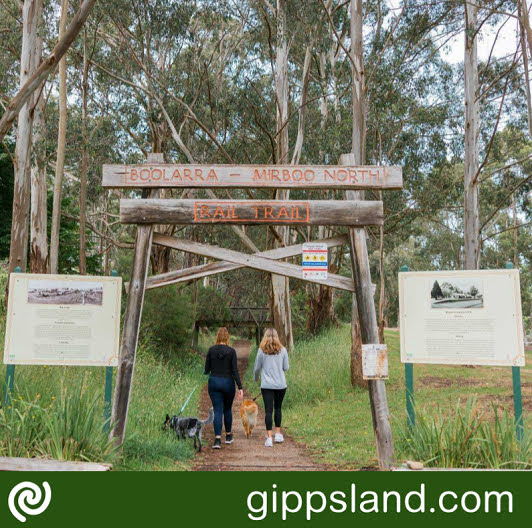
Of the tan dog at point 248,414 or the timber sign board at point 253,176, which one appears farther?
the tan dog at point 248,414

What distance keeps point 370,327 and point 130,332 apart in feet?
8.79

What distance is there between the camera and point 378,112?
17500 mm

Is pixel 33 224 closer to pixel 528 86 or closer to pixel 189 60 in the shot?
pixel 189 60

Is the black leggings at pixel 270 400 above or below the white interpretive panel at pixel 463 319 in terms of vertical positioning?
below

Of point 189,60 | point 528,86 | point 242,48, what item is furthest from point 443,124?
point 189,60

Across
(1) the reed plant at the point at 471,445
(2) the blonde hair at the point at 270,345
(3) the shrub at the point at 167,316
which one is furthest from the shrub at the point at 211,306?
(1) the reed plant at the point at 471,445

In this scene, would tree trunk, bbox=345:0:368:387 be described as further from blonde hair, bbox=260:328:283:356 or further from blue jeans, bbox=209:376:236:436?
blue jeans, bbox=209:376:236:436

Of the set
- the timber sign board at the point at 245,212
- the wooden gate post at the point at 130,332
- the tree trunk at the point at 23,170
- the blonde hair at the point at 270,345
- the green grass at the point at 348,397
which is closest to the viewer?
the wooden gate post at the point at 130,332

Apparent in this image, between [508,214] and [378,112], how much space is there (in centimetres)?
2761

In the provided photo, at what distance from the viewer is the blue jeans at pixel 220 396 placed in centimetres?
782

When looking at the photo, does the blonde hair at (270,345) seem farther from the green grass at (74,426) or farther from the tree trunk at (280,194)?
the tree trunk at (280,194)

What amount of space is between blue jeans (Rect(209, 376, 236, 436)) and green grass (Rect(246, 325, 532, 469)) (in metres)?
1.28

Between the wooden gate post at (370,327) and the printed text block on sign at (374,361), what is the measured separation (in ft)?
0.35

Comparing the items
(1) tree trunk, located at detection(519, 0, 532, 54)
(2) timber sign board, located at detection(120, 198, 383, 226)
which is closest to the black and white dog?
(2) timber sign board, located at detection(120, 198, 383, 226)
